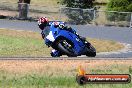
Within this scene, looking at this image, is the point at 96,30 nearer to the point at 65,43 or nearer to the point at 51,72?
the point at 65,43

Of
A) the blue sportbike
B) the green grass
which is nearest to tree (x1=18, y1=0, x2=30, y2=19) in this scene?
the blue sportbike

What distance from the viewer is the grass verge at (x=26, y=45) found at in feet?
79.0

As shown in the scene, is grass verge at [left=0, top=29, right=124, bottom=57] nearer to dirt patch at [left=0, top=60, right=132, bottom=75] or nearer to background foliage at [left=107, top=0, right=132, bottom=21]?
dirt patch at [left=0, top=60, right=132, bottom=75]

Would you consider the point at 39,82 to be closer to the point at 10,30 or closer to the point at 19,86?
the point at 19,86

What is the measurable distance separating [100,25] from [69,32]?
73.9ft

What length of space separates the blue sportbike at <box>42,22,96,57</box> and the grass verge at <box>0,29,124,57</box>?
508cm

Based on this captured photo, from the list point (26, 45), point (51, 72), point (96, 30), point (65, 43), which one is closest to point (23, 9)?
point (96, 30)

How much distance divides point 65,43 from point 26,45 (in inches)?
376

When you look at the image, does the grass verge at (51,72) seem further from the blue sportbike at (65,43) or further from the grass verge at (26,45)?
the grass verge at (26,45)

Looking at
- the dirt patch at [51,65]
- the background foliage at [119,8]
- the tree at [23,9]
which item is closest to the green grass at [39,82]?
the dirt patch at [51,65]

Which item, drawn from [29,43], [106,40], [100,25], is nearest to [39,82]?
[29,43]

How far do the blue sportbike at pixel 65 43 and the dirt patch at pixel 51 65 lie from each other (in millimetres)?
2281

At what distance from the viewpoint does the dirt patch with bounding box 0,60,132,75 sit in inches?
501

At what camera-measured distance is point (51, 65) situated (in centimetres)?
1392
